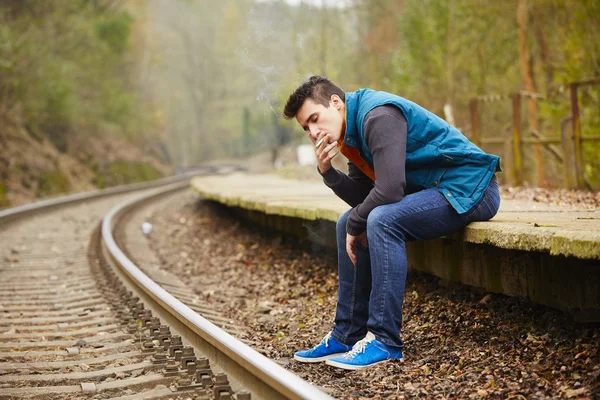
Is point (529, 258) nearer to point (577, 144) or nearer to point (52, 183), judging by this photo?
point (577, 144)

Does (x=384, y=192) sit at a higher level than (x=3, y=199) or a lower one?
higher

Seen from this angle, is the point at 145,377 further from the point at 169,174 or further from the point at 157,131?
the point at 157,131

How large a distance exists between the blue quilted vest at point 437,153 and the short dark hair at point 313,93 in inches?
4.2

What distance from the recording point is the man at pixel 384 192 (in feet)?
11.7

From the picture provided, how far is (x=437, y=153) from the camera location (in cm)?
369

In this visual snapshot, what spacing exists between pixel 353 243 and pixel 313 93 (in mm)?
859

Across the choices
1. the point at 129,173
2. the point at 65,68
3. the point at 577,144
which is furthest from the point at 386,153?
the point at 129,173

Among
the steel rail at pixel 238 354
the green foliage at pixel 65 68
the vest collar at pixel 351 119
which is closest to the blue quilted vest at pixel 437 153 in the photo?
the vest collar at pixel 351 119

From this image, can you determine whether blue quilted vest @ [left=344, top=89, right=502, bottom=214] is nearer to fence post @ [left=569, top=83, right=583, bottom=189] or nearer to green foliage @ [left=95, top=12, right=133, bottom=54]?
fence post @ [left=569, top=83, right=583, bottom=189]

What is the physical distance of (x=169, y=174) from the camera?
125 feet

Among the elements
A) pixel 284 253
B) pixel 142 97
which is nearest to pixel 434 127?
pixel 284 253

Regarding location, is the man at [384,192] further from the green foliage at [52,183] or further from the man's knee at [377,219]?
the green foliage at [52,183]

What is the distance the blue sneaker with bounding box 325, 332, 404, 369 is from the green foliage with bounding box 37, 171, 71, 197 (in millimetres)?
17976

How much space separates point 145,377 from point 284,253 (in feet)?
14.6
